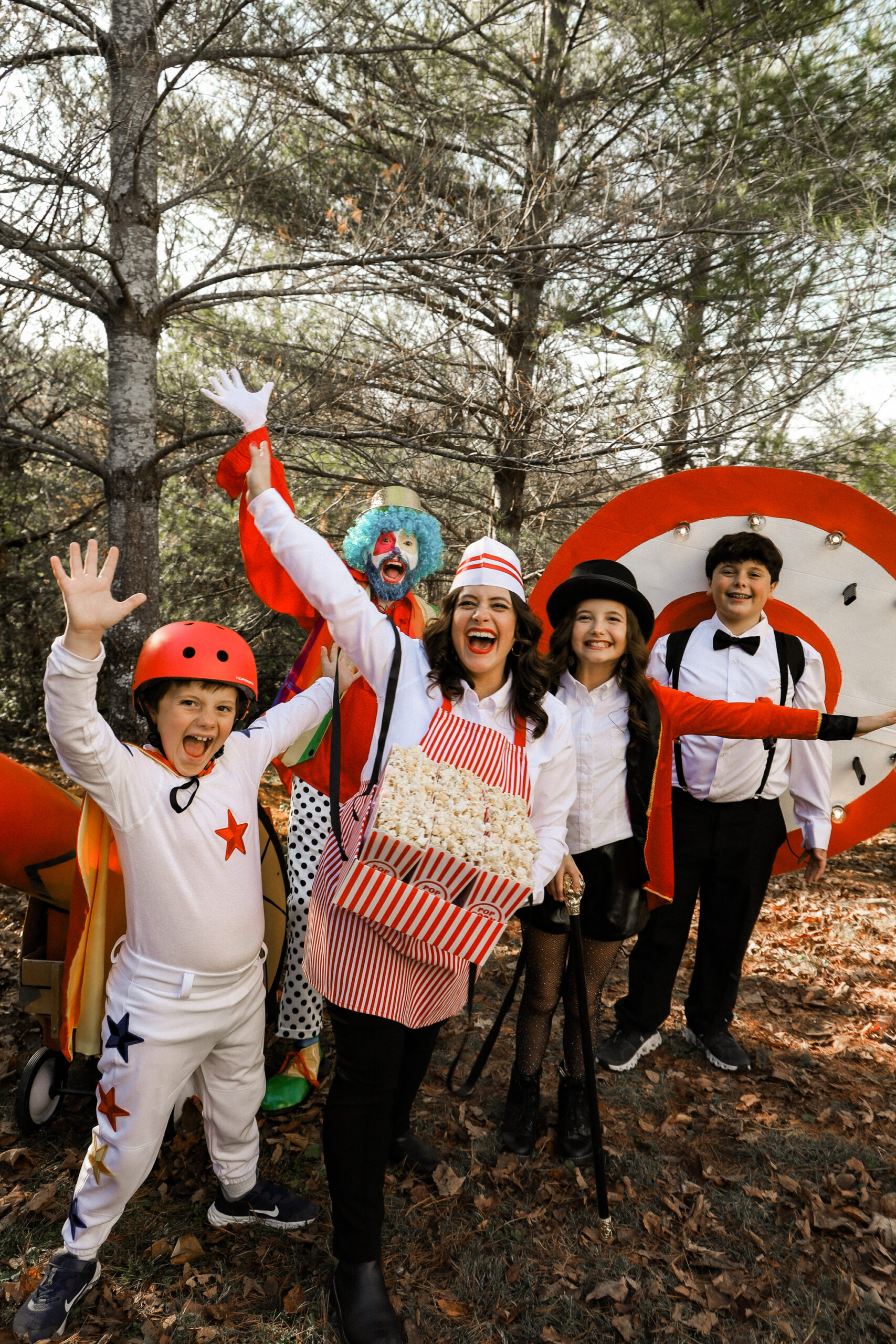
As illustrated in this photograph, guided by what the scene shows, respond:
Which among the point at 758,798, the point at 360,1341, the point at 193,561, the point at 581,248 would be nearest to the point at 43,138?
the point at 581,248

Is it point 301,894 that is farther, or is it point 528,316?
point 528,316

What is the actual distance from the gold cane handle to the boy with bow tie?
1.24 metres

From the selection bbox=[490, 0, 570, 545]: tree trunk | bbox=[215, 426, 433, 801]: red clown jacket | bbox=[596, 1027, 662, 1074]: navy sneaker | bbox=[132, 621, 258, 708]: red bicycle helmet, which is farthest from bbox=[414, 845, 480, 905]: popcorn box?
bbox=[490, 0, 570, 545]: tree trunk

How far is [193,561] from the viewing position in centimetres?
831

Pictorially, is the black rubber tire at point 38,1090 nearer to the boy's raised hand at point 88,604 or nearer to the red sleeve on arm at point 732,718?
the boy's raised hand at point 88,604

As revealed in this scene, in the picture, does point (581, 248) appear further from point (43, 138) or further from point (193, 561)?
point (193, 561)

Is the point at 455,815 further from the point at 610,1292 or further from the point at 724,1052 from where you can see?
the point at 724,1052

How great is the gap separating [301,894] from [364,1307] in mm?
1500

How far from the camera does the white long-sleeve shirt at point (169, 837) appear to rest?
2146 mm

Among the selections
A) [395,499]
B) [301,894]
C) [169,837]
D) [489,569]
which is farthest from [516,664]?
[395,499]

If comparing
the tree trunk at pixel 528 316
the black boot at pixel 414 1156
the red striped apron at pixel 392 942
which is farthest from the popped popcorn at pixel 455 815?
the tree trunk at pixel 528 316

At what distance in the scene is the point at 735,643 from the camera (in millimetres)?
3697

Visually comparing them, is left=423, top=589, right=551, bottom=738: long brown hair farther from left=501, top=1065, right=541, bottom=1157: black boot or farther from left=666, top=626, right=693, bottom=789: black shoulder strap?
left=501, top=1065, right=541, bottom=1157: black boot

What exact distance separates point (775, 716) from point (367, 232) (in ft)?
14.9
